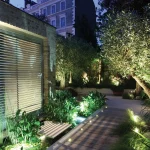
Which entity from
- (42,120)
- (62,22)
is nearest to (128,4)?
(42,120)

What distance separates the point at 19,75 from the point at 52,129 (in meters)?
1.92

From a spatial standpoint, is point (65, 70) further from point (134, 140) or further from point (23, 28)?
point (134, 140)

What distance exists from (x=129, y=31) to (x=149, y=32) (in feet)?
2.20

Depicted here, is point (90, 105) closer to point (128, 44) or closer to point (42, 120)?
point (42, 120)

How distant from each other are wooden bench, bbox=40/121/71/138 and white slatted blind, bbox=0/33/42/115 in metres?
0.82

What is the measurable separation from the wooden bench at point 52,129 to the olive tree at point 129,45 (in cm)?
302

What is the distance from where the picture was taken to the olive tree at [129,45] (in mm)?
6324

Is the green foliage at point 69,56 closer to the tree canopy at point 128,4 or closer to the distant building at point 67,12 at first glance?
the tree canopy at point 128,4

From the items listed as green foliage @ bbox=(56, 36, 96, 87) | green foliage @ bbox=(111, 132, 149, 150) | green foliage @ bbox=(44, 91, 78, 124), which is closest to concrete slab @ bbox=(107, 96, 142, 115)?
green foliage @ bbox=(44, 91, 78, 124)

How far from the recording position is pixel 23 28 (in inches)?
215

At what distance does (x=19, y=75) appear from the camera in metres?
5.62

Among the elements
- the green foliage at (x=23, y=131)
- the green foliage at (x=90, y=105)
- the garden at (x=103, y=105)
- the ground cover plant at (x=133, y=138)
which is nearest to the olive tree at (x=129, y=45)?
the garden at (x=103, y=105)

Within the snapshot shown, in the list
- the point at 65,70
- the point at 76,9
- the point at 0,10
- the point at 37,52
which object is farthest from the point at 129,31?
the point at 76,9

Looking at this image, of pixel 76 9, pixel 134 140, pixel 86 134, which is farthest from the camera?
pixel 76 9
